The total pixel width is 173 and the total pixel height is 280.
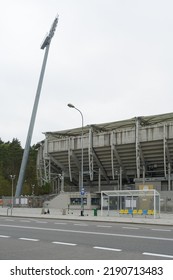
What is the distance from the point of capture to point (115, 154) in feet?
231

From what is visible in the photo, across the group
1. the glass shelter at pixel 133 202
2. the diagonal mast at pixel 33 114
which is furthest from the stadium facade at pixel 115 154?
the glass shelter at pixel 133 202

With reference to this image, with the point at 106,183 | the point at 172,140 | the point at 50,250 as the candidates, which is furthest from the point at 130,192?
the point at 106,183

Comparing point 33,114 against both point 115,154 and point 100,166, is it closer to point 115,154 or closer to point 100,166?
point 100,166

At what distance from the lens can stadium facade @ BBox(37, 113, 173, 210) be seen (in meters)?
65.7

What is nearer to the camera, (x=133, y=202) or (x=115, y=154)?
(x=133, y=202)

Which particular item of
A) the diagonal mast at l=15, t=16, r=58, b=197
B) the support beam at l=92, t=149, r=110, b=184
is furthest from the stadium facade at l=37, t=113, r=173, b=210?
the diagonal mast at l=15, t=16, r=58, b=197

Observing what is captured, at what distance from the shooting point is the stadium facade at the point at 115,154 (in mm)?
65688

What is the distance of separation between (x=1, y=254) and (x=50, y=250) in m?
1.62

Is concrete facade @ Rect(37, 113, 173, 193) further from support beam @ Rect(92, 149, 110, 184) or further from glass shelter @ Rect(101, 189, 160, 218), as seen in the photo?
glass shelter @ Rect(101, 189, 160, 218)

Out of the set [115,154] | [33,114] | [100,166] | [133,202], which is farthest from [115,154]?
[133,202]

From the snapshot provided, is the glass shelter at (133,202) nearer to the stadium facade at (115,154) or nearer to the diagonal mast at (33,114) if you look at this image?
the stadium facade at (115,154)
